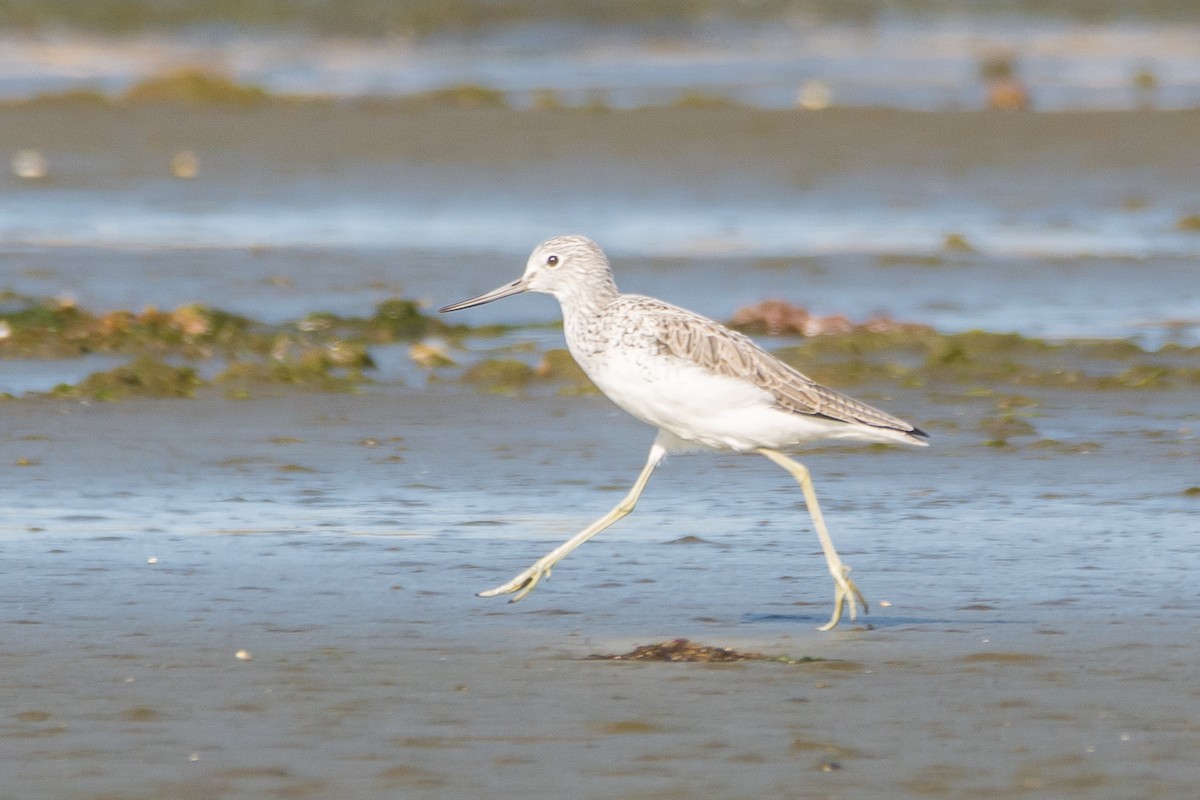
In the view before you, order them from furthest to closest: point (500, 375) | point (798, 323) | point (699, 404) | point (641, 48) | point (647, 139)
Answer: point (641, 48)
point (647, 139)
point (798, 323)
point (500, 375)
point (699, 404)

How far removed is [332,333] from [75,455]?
3.34 metres

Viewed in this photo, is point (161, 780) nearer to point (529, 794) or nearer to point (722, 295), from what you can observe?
point (529, 794)

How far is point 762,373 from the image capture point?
6539mm

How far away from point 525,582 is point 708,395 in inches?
33.3

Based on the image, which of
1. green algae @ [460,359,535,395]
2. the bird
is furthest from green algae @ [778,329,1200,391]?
the bird

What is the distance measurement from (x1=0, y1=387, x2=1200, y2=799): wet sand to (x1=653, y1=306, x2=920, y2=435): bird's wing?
24.6 inches

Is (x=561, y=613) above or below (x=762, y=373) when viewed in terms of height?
below

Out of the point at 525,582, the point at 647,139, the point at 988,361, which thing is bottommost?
the point at 525,582

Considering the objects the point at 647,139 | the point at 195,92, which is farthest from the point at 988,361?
the point at 195,92

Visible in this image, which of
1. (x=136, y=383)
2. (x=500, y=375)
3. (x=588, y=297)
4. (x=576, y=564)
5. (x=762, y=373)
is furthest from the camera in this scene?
(x=500, y=375)

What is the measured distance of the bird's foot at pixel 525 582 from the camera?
6512 mm

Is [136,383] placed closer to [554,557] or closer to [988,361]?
[554,557]

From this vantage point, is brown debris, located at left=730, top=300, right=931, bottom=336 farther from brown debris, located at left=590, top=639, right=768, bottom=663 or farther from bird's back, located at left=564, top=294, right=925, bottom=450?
brown debris, located at left=590, top=639, right=768, bottom=663

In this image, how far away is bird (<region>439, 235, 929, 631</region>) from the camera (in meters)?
6.41
